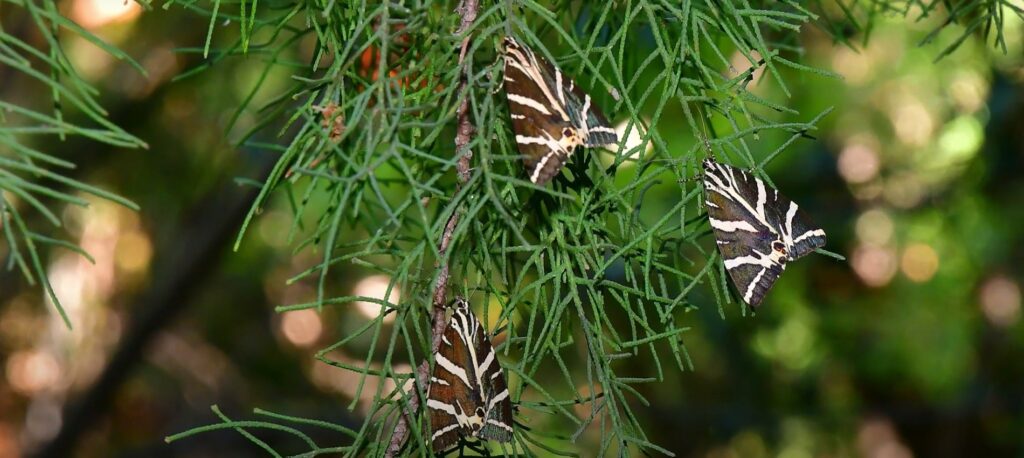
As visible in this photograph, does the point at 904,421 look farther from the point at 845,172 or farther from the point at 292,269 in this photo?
the point at 292,269

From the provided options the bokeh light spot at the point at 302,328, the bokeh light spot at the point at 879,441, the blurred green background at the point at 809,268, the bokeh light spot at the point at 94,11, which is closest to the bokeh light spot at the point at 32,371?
the blurred green background at the point at 809,268

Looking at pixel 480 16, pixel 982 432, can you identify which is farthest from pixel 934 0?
pixel 982 432

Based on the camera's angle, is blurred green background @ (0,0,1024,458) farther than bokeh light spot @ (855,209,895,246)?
No

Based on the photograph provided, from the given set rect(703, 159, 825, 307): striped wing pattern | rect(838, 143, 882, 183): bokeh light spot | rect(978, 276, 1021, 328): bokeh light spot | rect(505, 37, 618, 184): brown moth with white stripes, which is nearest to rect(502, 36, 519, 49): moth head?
rect(505, 37, 618, 184): brown moth with white stripes

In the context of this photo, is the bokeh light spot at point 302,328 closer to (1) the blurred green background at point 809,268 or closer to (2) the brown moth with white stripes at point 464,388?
(1) the blurred green background at point 809,268

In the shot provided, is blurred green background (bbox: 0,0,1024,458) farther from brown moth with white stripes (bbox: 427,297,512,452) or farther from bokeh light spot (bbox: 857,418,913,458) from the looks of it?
brown moth with white stripes (bbox: 427,297,512,452)

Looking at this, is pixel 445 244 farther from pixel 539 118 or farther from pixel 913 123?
pixel 913 123

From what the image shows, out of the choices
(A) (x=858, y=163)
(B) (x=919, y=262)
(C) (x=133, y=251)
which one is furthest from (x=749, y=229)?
(C) (x=133, y=251)
